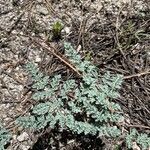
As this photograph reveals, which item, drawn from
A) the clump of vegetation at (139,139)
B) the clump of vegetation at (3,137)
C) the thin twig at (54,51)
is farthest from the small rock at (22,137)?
the clump of vegetation at (139,139)

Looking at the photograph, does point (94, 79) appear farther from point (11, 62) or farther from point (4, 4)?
point (4, 4)

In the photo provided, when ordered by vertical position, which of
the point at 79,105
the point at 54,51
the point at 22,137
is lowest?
the point at 22,137

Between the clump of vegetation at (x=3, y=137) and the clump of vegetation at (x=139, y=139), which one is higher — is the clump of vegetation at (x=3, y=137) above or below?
above

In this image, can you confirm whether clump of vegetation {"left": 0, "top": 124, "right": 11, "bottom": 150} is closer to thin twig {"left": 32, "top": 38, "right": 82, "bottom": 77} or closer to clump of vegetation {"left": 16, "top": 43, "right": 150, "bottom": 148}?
clump of vegetation {"left": 16, "top": 43, "right": 150, "bottom": 148}

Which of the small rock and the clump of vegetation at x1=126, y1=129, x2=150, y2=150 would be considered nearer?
the clump of vegetation at x1=126, y1=129, x2=150, y2=150

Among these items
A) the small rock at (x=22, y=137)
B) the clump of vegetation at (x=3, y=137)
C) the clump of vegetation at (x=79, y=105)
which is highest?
the clump of vegetation at (x=79, y=105)

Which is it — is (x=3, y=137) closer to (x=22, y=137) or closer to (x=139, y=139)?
(x=22, y=137)

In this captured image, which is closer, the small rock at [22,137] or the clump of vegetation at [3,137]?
the clump of vegetation at [3,137]

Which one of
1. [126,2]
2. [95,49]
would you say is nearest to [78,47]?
[95,49]

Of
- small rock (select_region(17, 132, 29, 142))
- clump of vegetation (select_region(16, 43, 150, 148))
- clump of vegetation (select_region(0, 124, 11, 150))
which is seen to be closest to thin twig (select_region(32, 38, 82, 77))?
clump of vegetation (select_region(16, 43, 150, 148))

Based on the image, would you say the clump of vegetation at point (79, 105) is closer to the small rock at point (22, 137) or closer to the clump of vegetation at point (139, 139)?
the clump of vegetation at point (139, 139)

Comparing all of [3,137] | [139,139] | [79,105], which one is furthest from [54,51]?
[139,139]
